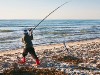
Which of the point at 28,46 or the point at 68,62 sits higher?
the point at 28,46

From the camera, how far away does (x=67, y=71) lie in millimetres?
12578

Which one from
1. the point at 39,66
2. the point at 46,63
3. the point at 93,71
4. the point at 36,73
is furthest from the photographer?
the point at 46,63

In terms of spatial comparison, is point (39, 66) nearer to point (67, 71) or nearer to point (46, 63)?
point (46, 63)

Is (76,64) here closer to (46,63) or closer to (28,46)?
(46,63)

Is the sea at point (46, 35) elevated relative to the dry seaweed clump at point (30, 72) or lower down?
lower down

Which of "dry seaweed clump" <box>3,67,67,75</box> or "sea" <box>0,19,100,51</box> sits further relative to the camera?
"sea" <box>0,19,100,51</box>

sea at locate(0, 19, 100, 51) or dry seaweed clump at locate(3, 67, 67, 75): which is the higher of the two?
dry seaweed clump at locate(3, 67, 67, 75)

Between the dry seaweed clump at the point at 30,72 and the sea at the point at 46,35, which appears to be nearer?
the dry seaweed clump at the point at 30,72

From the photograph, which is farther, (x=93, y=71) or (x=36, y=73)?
(x=93, y=71)

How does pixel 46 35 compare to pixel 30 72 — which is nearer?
pixel 30 72

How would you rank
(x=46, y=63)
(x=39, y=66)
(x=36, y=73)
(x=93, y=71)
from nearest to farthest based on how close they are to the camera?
(x=36, y=73) < (x=93, y=71) < (x=39, y=66) < (x=46, y=63)

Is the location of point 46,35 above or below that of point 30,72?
below

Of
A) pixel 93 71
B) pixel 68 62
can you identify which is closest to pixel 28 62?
pixel 68 62

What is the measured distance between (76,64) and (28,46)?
2.91m
